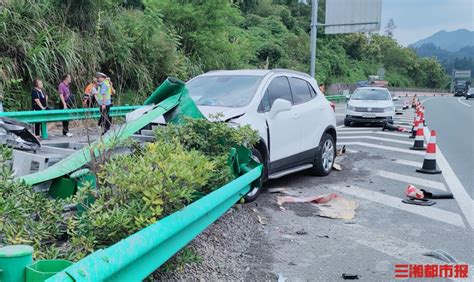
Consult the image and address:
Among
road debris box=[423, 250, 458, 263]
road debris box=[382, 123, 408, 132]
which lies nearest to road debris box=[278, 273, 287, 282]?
road debris box=[423, 250, 458, 263]

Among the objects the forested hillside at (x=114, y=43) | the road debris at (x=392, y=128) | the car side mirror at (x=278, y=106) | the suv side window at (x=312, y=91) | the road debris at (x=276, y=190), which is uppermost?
the forested hillside at (x=114, y=43)

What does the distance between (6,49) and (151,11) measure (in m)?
6.18

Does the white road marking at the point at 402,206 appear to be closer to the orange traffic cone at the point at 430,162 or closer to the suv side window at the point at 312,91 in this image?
the suv side window at the point at 312,91

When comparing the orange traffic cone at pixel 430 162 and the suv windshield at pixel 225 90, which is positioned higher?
the suv windshield at pixel 225 90

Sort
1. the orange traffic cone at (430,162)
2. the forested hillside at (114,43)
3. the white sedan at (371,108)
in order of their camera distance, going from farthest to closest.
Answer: the white sedan at (371,108)
the forested hillside at (114,43)
the orange traffic cone at (430,162)

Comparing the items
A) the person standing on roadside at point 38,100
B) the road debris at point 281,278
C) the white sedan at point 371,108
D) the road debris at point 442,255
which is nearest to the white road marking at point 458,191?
the road debris at point 442,255

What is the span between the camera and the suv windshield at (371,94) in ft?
59.9

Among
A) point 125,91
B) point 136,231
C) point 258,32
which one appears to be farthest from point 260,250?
point 258,32

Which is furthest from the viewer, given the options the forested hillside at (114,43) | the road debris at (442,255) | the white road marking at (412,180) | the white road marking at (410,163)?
the forested hillside at (114,43)

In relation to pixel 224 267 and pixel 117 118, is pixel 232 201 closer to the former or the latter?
A: pixel 224 267

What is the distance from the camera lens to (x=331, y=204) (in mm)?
6406

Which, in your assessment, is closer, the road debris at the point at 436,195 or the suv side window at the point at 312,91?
the road debris at the point at 436,195

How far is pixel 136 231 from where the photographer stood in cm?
260

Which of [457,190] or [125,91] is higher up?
[125,91]
